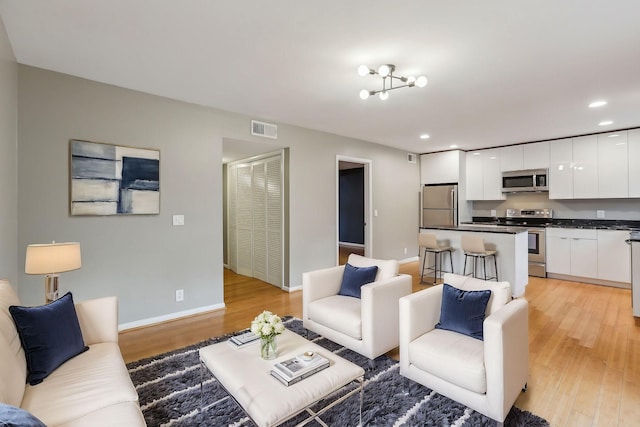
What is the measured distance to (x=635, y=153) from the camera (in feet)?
16.3

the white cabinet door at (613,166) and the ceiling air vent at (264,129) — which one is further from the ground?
the ceiling air vent at (264,129)

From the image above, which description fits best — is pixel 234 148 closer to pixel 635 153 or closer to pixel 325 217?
pixel 325 217

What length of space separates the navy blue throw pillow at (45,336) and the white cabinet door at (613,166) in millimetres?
7142

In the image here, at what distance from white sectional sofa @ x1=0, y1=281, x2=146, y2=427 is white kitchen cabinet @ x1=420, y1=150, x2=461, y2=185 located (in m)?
6.56

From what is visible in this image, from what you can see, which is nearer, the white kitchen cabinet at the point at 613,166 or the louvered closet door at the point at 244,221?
the white kitchen cabinet at the point at 613,166

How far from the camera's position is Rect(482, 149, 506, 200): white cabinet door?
647 cm

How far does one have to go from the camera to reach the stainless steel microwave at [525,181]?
19.3 feet

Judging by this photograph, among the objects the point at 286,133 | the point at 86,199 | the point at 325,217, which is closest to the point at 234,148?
the point at 286,133

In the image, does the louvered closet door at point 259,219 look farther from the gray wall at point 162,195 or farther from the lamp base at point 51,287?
the lamp base at point 51,287

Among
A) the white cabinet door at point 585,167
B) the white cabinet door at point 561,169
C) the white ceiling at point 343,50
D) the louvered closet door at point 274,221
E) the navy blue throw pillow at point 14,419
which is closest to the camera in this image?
the navy blue throw pillow at point 14,419

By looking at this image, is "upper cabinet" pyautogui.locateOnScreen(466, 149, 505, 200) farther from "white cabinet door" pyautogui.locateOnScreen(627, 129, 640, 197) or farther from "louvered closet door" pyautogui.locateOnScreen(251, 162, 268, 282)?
"louvered closet door" pyautogui.locateOnScreen(251, 162, 268, 282)

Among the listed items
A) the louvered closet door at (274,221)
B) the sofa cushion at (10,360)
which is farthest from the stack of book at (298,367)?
the louvered closet door at (274,221)

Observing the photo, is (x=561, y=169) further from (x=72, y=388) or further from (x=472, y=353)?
(x=72, y=388)

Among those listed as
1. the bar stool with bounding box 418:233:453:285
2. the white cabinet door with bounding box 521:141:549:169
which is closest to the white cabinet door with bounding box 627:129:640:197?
the white cabinet door with bounding box 521:141:549:169
